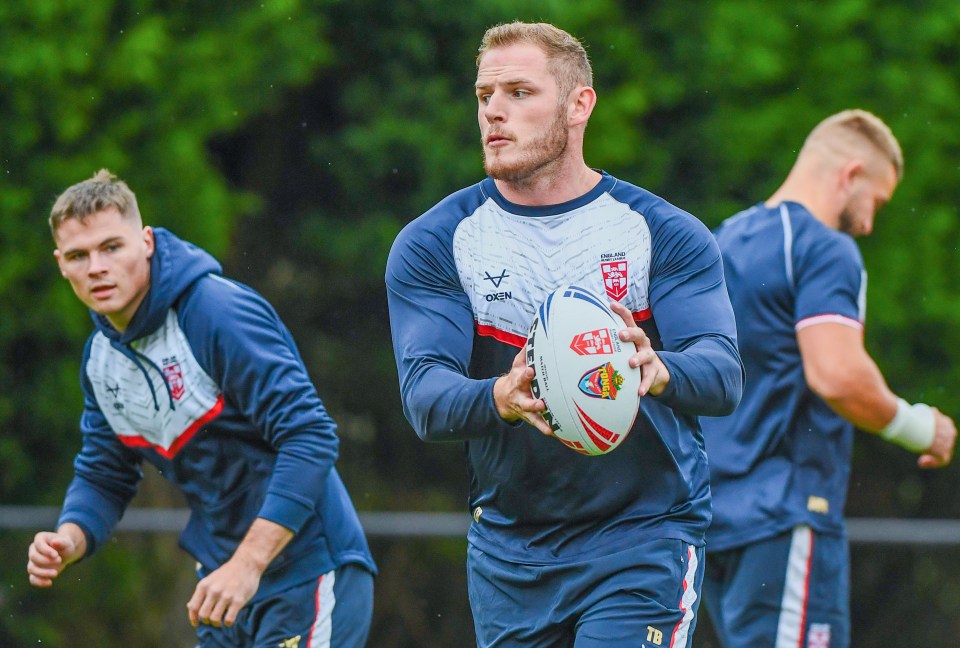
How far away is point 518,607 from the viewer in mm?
3828

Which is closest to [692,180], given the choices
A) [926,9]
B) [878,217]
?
[878,217]

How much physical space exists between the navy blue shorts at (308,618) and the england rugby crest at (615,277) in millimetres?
1537

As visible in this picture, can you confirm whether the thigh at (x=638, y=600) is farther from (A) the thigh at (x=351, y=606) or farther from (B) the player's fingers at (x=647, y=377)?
(A) the thigh at (x=351, y=606)

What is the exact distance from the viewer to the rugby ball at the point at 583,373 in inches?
132

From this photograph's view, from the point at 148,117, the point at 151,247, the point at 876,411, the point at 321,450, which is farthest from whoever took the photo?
the point at 148,117

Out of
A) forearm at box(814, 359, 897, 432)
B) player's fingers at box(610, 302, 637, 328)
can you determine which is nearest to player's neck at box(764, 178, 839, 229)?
forearm at box(814, 359, 897, 432)

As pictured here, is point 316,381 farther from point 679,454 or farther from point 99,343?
point 679,454

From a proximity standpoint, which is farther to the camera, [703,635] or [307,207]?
[307,207]

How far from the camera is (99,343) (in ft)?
15.6

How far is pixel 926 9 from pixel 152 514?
6297mm

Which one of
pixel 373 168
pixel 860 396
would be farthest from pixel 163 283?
pixel 373 168

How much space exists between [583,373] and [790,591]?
7.42ft

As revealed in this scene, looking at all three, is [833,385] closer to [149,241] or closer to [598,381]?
[598,381]

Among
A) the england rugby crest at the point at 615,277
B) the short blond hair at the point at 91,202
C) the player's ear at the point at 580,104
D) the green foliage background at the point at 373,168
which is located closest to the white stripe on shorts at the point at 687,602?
the england rugby crest at the point at 615,277
